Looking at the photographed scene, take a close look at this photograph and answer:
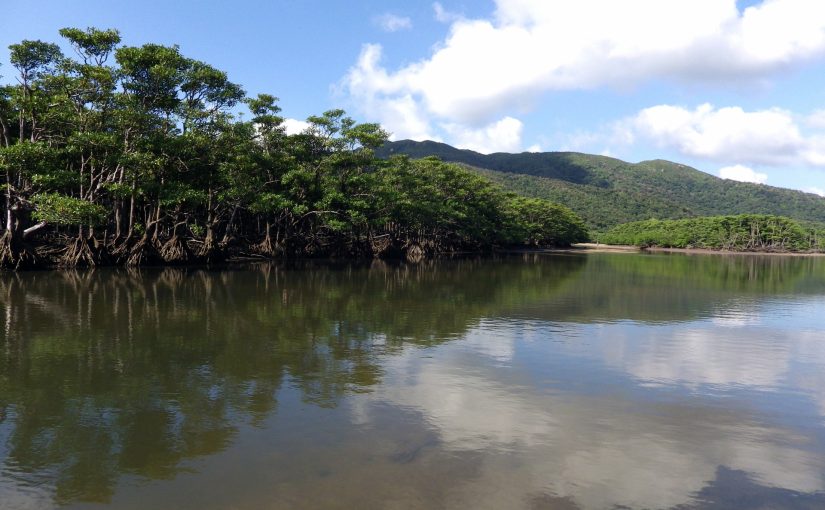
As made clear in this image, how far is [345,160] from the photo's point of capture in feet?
122

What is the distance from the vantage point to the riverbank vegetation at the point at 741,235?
304 feet

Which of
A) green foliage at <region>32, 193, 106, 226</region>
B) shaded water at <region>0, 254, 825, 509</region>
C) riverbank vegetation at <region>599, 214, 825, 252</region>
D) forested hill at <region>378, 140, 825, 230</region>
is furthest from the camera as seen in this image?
forested hill at <region>378, 140, 825, 230</region>

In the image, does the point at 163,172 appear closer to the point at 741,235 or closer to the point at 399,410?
the point at 399,410

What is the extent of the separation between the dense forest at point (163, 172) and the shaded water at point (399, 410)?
1031 cm

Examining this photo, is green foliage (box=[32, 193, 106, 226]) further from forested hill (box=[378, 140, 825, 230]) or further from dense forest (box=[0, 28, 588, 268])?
forested hill (box=[378, 140, 825, 230])

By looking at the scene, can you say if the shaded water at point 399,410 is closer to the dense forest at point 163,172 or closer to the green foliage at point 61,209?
the green foliage at point 61,209

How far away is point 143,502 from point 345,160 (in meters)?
34.0

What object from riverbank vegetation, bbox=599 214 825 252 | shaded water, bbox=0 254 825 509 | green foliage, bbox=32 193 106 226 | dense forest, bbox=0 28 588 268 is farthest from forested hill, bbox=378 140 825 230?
shaded water, bbox=0 254 825 509

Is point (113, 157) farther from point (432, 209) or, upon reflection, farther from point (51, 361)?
point (432, 209)

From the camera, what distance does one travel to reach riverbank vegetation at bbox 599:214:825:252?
9269cm

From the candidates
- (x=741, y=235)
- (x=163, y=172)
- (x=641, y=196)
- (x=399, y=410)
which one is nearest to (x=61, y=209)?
(x=163, y=172)

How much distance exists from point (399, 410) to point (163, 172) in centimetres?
2424

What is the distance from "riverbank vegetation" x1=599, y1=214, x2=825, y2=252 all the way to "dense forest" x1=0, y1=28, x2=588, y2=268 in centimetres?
6874

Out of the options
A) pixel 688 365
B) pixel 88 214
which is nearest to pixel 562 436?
pixel 688 365
